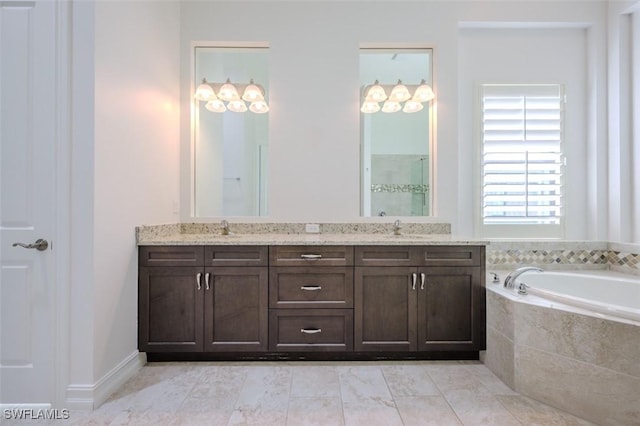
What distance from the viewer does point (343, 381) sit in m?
2.11

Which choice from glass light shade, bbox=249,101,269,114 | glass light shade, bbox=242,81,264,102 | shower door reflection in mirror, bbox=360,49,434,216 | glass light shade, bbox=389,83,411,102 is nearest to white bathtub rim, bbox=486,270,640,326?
shower door reflection in mirror, bbox=360,49,434,216

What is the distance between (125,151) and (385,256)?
6.23ft

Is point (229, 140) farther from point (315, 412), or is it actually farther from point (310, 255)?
point (315, 412)

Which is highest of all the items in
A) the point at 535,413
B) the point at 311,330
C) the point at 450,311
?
the point at 450,311

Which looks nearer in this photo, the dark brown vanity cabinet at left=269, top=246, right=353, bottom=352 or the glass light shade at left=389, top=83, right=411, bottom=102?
the dark brown vanity cabinet at left=269, top=246, right=353, bottom=352

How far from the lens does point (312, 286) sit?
7.75 ft

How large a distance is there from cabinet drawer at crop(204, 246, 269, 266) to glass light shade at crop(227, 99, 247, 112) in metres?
1.38

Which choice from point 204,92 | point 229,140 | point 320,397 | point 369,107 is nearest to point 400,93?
point 369,107

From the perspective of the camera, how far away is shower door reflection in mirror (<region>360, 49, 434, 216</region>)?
297 centimetres

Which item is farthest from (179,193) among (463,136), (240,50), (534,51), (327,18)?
(534,51)

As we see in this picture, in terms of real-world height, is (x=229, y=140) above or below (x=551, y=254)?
above

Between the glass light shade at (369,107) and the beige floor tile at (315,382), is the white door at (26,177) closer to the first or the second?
the beige floor tile at (315,382)

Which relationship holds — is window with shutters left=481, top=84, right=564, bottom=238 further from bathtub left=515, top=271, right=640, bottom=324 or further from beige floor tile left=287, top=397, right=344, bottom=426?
beige floor tile left=287, top=397, right=344, bottom=426

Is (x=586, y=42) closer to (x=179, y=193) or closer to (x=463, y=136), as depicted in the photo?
(x=463, y=136)
